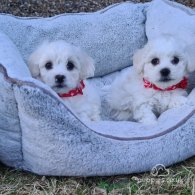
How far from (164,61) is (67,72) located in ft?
2.09

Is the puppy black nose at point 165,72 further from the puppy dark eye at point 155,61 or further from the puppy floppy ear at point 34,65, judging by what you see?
the puppy floppy ear at point 34,65

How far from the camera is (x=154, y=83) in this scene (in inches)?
140

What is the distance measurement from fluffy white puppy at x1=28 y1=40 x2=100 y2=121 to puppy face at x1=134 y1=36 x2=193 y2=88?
36cm

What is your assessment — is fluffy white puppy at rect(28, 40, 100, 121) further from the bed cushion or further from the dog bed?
the bed cushion

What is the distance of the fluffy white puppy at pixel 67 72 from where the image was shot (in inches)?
138

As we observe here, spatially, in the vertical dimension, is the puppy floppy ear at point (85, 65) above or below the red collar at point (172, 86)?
above

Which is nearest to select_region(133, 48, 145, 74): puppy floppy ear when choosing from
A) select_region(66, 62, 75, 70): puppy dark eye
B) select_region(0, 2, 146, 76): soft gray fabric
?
select_region(66, 62, 75, 70): puppy dark eye

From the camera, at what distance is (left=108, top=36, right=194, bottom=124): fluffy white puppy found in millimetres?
3506

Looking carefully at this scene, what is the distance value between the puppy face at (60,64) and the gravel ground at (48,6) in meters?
2.72

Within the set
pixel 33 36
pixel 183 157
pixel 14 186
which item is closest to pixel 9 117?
pixel 14 186

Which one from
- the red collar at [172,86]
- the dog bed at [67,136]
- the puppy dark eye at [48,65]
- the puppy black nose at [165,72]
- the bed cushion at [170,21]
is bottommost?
the dog bed at [67,136]

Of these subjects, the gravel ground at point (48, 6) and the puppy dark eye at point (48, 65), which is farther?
the gravel ground at point (48, 6)

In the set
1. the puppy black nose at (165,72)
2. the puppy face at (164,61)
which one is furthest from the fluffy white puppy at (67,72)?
the puppy black nose at (165,72)

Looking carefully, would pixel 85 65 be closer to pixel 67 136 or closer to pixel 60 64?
pixel 60 64
